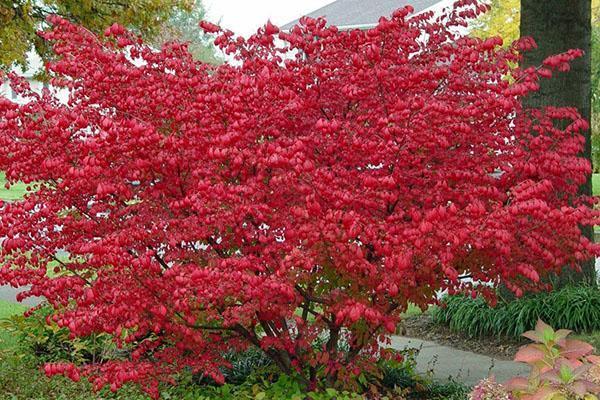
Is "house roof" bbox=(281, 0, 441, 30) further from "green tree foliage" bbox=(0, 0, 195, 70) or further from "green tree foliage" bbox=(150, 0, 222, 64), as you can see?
"green tree foliage" bbox=(0, 0, 195, 70)

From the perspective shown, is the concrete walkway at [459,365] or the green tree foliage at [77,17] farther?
the green tree foliage at [77,17]

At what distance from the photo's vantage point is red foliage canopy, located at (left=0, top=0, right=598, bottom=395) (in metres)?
5.35

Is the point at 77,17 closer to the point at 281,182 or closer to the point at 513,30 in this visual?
the point at 281,182

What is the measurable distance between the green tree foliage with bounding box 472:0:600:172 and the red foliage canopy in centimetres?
2020

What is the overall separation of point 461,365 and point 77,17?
24.6ft

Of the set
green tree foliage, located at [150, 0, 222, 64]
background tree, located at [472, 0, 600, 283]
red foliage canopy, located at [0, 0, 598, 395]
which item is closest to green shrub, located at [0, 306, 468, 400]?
red foliage canopy, located at [0, 0, 598, 395]

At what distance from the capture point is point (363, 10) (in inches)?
1417

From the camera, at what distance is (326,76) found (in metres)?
5.88

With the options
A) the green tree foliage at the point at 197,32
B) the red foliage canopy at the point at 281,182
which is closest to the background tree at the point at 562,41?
the red foliage canopy at the point at 281,182

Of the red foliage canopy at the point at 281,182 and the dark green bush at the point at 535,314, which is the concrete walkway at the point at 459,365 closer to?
the dark green bush at the point at 535,314

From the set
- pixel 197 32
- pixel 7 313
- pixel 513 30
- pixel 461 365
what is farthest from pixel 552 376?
pixel 197 32

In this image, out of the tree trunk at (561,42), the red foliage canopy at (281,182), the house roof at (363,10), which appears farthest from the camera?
the house roof at (363,10)

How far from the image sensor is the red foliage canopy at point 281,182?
5.35m

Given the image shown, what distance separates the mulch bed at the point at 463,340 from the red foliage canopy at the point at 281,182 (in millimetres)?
2908
